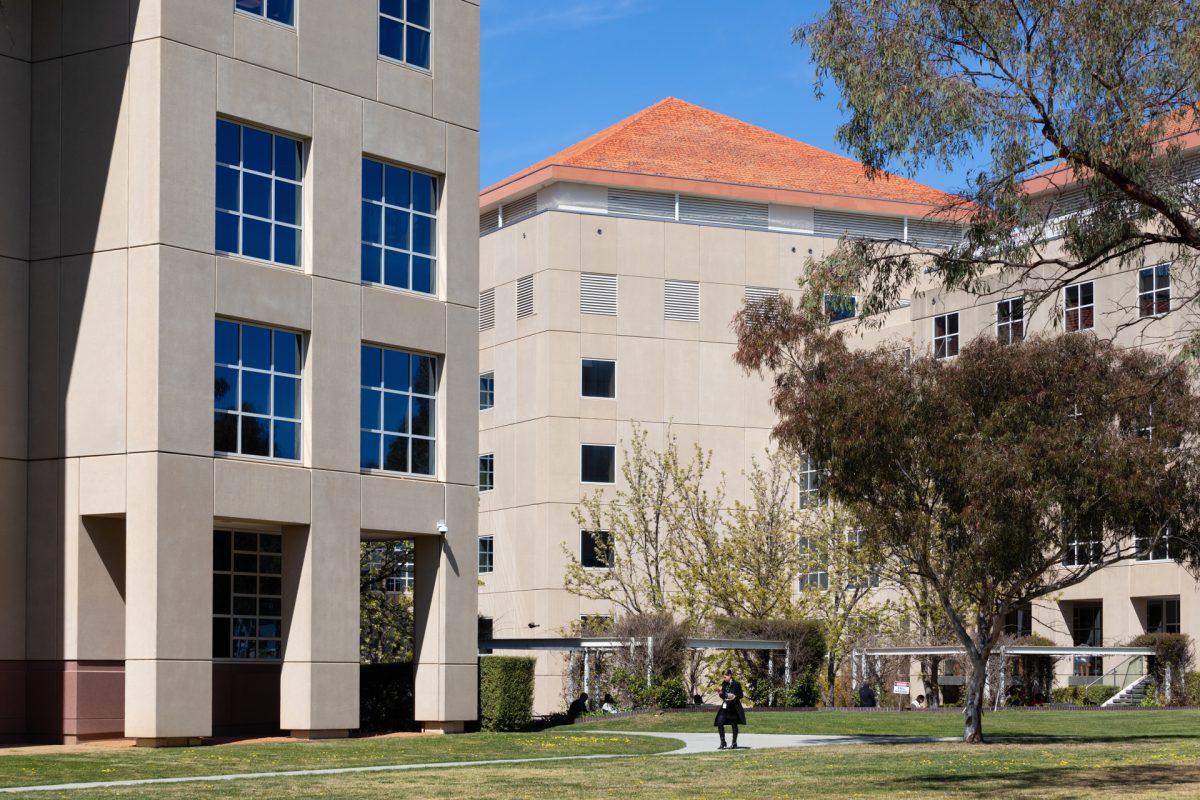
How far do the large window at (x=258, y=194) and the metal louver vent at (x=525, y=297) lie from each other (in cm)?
3340

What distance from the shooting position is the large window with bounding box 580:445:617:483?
65312 mm

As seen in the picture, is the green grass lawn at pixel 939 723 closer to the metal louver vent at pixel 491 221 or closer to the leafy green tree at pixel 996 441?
the leafy green tree at pixel 996 441

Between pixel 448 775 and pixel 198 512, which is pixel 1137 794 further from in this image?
pixel 198 512

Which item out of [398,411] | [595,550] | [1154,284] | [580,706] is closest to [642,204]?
[595,550]

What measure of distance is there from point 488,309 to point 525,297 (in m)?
2.89

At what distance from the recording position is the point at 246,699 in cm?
3366

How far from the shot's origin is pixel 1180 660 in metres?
52.2

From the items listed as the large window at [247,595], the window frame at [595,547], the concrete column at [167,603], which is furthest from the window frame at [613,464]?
the concrete column at [167,603]

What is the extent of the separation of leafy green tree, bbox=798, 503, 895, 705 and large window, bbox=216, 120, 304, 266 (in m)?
25.5

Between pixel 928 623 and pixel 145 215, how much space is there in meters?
32.4

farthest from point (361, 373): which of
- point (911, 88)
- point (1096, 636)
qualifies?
point (1096, 636)

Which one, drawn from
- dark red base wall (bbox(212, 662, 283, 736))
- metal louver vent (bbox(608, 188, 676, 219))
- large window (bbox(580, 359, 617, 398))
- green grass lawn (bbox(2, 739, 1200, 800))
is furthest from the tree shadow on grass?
metal louver vent (bbox(608, 188, 676, 219))

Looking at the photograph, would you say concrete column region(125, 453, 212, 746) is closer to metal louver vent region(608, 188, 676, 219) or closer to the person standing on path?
the person standing on path

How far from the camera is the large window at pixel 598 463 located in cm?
6531
